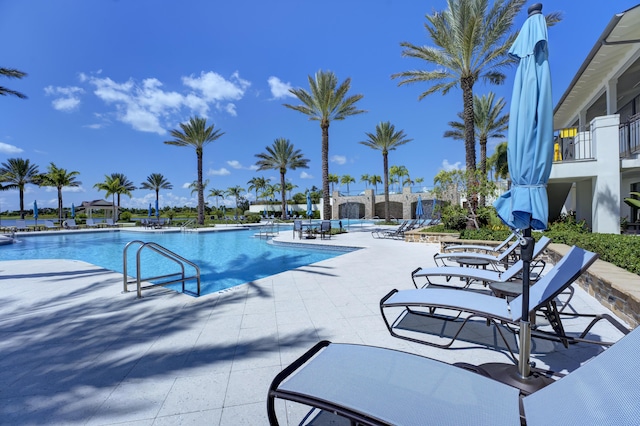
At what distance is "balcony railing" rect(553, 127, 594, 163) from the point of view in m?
9.82

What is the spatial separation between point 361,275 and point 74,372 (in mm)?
4870

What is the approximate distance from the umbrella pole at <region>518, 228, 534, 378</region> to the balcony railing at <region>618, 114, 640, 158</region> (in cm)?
1088

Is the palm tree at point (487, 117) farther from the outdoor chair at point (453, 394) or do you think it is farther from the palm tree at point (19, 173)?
the palm tree at point (19, 173)

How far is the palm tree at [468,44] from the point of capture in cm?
1162

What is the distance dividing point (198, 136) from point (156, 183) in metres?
23.5

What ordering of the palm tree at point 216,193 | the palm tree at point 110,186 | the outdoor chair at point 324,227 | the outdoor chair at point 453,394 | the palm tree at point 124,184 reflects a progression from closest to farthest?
the outdoor chair at point 453,394, the outdoor chair at point 324,227, the palm tree at point 110,186, the palm tree at point 124,184, the palm tree at point 216,193

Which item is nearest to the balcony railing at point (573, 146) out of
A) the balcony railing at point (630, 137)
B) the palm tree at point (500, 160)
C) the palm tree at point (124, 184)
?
the balcony railing at point (630, 137)

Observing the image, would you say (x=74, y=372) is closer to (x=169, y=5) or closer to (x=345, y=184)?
(x=169, y=5)

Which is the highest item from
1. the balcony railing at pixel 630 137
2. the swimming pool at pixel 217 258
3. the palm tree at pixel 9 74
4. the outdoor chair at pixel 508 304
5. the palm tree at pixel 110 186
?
the palm tree at pixel 9 74

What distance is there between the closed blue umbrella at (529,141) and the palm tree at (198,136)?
86.7 feet

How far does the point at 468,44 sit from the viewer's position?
1184 cm

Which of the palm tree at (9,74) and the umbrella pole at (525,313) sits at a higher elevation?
the palm tree at (9,74)

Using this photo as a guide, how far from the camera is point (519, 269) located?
3.97 metres

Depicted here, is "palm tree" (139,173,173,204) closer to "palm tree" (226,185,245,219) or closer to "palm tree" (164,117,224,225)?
"palm tree" (226,185,245,219)
